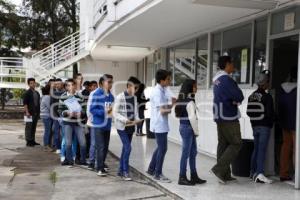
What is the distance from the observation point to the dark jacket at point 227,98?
6.92 m

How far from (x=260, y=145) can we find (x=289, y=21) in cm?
206

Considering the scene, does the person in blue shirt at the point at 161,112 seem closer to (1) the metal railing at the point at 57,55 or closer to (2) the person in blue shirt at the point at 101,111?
(2) the person in blue shirt at the point at 101,111

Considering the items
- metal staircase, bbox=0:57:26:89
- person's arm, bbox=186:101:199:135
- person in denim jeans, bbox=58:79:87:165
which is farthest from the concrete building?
metal staircase, bbox=0:57:26:89

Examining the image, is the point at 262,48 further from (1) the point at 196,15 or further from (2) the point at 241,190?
(2) the point at 241,190

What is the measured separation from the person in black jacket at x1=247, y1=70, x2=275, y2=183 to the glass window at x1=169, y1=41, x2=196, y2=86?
4403 mm

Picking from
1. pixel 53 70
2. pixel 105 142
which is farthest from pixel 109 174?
pixel 53 70

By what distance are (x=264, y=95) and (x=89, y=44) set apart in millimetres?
11995

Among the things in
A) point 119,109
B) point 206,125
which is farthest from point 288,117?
point 206,125

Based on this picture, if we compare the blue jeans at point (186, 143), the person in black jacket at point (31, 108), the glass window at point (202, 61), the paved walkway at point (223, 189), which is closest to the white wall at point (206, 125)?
the glass window at point (202, 61)

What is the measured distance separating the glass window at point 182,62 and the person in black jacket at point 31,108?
154 inches

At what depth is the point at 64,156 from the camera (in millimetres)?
9625

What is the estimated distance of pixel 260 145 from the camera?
293 inches

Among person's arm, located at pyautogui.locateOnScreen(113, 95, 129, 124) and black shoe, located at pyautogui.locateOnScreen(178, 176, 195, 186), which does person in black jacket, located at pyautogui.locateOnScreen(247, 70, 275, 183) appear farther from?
person's arm, located at pyautogui.locateOnScreen(113, 95, 129, 124)

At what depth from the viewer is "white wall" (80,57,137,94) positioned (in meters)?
20.8
